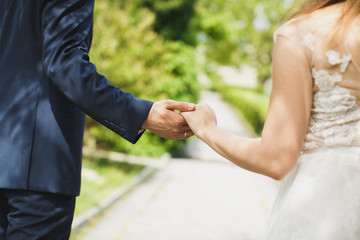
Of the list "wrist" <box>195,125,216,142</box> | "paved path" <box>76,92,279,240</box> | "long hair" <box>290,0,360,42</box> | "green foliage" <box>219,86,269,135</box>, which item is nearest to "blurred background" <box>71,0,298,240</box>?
"paved path" <box>76,92,279,240</box>

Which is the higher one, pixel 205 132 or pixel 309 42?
pixel 309 42

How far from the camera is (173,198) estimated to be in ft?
24.4

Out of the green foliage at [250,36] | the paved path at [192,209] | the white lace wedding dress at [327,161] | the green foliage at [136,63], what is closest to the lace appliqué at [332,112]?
the white lace wedding dress at [327,161]

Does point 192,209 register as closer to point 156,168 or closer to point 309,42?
point 156,168

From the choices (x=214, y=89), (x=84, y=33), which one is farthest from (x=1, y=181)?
(x=214, y=89)

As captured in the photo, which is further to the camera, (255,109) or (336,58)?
(255,109)

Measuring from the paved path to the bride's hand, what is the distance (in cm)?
356

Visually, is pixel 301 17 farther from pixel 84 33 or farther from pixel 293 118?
pixel 84 33

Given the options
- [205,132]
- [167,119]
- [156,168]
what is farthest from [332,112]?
[156,168]

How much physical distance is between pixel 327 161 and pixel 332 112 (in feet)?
0.63

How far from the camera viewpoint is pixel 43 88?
172cm

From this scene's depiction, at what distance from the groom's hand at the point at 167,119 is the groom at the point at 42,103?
209mm

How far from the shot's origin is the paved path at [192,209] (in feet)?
18.0

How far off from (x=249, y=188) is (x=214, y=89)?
151ft
